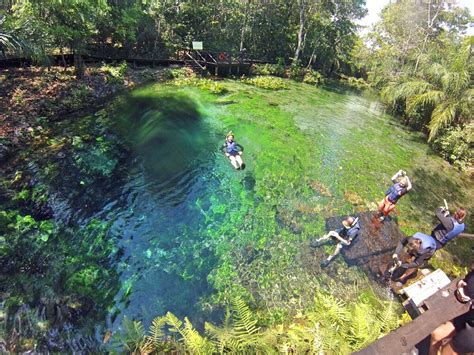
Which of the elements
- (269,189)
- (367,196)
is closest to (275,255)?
(269,189)

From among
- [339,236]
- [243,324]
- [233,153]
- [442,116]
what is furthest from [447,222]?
[442,116]

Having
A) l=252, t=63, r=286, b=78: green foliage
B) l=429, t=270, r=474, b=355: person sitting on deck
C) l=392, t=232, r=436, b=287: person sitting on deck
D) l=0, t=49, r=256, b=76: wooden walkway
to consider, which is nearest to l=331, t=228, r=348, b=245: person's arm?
l=392, t=232, r=436, b=287: person sitting on deck

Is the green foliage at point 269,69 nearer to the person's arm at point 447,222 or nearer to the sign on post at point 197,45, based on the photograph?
the sign on post at point 197,45

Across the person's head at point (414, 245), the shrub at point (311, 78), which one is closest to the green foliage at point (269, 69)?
the shrub at point (311, 78)

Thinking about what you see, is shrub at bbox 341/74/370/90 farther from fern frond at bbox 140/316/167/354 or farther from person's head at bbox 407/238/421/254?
fern frond at bbox 140/316/167/354

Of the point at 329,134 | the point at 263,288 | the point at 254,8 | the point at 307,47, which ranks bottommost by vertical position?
the point at 263,288

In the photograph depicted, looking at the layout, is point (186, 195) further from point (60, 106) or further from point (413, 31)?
point (413, 31)
